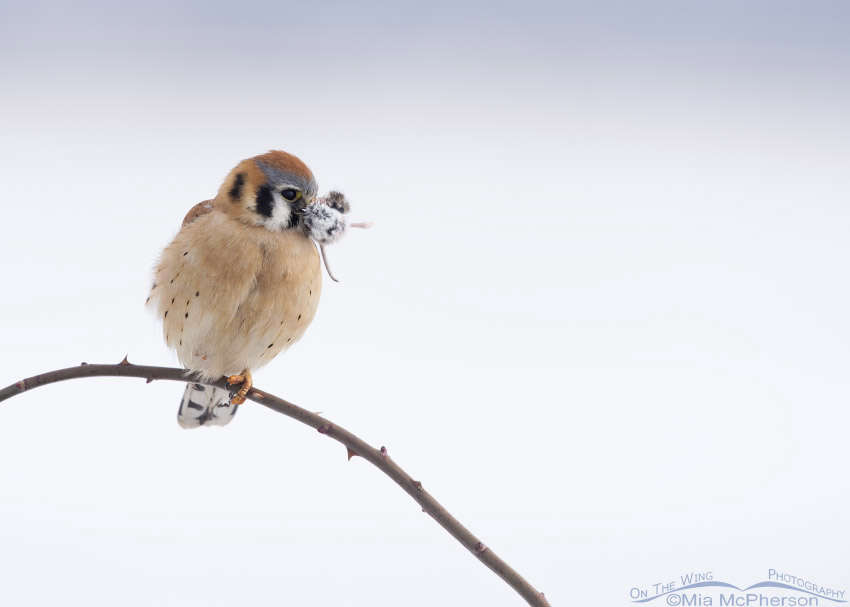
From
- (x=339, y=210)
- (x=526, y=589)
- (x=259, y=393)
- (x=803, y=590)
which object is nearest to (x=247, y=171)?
(x=339, y=210)

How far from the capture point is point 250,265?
64.7 inches

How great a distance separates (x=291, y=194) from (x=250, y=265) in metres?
0.17

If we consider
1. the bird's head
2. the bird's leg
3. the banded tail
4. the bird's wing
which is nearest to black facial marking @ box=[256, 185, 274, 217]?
the bird's head

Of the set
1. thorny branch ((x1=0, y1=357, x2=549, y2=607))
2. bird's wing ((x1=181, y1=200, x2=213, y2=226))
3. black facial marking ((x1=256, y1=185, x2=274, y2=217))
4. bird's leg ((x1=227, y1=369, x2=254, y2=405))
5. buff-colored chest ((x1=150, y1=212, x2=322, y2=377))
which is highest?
bird's wing ((x1=181, y1=200, x2=213, y2=226))

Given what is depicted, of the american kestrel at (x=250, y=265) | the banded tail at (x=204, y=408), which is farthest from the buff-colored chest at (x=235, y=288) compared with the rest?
the banded tail at (x=204, y=408)

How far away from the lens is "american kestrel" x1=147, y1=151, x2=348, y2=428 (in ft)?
5.37

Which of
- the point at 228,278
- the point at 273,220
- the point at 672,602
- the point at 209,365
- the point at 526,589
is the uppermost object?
the point at 273,220

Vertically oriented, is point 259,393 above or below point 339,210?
below

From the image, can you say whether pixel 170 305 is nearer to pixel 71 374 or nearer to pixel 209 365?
pixel 209 365

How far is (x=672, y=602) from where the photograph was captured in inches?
93.3

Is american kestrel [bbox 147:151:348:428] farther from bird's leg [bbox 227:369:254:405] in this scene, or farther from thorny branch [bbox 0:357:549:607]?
thorny branch [bbox 0:357:549:607]

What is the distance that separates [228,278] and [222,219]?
146 mm

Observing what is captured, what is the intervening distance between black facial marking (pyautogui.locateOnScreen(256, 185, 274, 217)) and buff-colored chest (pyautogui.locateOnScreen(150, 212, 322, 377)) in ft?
0.13

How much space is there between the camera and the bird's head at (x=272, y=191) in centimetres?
163
